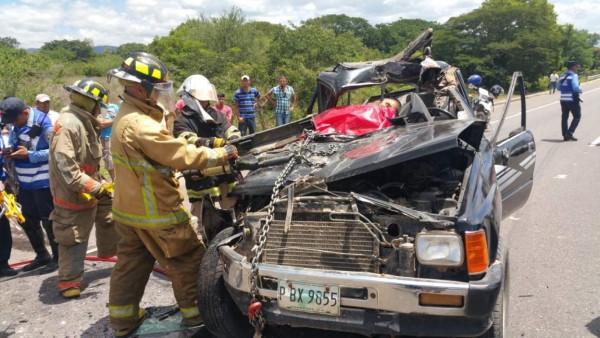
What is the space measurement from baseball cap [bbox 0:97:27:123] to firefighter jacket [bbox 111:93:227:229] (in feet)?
6.19

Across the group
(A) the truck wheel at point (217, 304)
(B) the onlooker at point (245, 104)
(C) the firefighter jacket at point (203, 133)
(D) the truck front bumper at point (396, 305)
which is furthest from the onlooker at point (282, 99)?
(D) the truck front bumper at point (396, 305)

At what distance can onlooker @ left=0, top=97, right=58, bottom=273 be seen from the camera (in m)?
4.36

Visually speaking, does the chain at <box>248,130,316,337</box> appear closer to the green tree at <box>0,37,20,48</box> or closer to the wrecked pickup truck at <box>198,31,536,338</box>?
the wrecked pickup truck at <box>198,31,536,338</box>

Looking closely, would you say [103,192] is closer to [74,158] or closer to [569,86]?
[74,158]

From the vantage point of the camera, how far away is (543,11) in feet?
154

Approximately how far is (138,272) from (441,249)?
79.9 inches

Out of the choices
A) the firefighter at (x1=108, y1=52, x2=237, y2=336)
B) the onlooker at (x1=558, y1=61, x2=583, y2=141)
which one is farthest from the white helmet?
the onlooker at (x1=558, y1=61, x2=583, y2=141)

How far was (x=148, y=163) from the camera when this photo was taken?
289 centimetres

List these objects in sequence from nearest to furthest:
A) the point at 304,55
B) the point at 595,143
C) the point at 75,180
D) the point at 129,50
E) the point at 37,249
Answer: the point at 75,180
the point at 37,249
the point at 595,143
the point at 304,55
the point at 129,50

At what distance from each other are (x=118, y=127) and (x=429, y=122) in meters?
2.12

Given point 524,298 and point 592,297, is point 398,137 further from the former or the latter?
point 592,297

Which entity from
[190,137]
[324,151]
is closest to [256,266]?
[324,151]

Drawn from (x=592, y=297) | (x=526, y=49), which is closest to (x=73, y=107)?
(x=592, y=297)

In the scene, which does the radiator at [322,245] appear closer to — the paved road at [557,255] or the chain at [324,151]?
the chain at [324,151]
